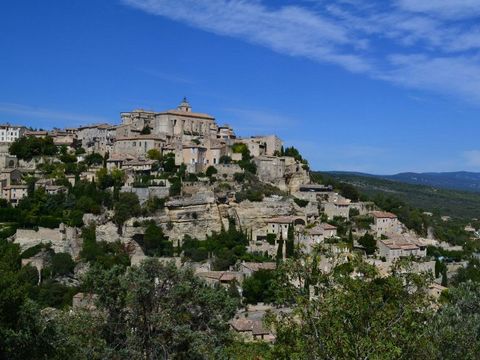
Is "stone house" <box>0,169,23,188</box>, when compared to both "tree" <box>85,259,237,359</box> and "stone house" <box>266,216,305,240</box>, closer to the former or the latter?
"stone house" <box>266,216,305,240</box>

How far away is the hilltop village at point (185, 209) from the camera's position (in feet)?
161

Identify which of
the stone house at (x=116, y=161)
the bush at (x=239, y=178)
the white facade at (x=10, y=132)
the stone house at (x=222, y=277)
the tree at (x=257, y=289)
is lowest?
the tree at (x=257, y=289)

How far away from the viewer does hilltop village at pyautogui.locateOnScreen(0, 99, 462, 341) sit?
4916 centimetres

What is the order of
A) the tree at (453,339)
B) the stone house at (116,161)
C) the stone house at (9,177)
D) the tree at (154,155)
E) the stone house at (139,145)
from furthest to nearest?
1. the stone house at (139,145)
2. the tree at (154,155)
3. the stone house at (116,161)
4. the stone house at (9,177)
5. the tree at (453,339)

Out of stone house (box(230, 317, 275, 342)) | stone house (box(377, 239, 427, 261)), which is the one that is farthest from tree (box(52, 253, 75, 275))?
stone house (box(377, 239, 427, 261))

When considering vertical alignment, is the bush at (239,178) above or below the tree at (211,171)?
below

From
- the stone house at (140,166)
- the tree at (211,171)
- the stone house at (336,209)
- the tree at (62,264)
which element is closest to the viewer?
the tree at (62,264)

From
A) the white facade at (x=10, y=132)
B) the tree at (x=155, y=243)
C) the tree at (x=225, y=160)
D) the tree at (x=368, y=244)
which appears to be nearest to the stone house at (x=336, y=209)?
the tree at (x=368, y=244)

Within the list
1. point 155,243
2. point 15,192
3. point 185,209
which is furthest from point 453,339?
point 15,192

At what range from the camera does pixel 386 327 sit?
48.1ft

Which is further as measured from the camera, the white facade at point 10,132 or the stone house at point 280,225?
the white facade at point 10,132

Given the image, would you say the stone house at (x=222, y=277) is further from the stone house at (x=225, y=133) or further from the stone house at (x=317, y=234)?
the stone house at (x=225, y=133)

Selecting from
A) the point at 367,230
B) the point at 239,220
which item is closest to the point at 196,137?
the point at 239,220

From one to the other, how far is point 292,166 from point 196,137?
11222mm
